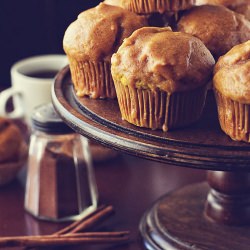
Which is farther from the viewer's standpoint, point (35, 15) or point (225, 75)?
point (35, 15)

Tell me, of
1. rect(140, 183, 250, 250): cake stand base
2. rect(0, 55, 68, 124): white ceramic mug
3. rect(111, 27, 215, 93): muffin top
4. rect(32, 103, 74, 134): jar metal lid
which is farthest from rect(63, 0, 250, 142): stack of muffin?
rect(0, 55, 68, 124): white ceramic mug

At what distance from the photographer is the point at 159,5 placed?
1.10 m

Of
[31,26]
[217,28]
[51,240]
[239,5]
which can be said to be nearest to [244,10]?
[239,5]

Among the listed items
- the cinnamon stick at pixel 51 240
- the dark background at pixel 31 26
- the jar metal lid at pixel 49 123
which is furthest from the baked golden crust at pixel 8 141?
the dark background at pixel 31 26

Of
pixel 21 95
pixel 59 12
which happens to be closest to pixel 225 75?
pixel 21 95

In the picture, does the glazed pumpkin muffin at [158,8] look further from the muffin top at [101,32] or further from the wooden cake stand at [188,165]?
the wooden cake stand at [188,165]

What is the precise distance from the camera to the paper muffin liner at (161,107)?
101 centimetres

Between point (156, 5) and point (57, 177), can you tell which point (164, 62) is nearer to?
point (156, 5)

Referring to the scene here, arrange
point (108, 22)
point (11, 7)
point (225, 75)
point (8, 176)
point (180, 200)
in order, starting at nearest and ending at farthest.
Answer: point (225, 75)
point (108, 22)
point (180, 200)
point (8, 176)
point (11, 7)

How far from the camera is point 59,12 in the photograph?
2.30m

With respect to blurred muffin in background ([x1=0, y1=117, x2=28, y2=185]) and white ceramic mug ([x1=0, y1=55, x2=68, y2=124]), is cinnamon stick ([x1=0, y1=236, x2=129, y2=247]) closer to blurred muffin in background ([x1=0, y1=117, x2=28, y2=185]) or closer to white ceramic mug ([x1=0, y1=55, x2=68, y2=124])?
blurred muffin in background ([x1=0, y1=117, x2=28, y2=185])

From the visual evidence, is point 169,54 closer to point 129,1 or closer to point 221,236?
point 129,1

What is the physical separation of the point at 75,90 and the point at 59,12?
120 cm

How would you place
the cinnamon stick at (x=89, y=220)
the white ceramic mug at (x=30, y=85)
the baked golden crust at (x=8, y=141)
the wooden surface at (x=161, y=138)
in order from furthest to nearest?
the white ceramic mug at (x=30, y=85), the baked golden crust at (x=8, y=141), the cinnamon stick at (x=89, y=220), the wooden surface at (x=161, y=138)
